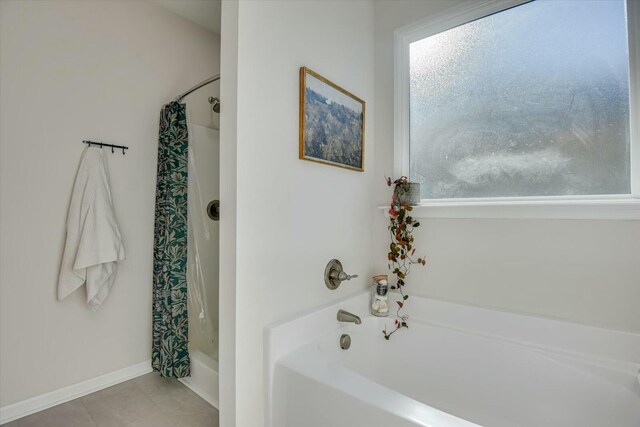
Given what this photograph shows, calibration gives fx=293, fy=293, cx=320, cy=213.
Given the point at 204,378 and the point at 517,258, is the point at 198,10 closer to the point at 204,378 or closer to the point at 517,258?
the point at 204,378

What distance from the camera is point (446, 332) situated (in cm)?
150

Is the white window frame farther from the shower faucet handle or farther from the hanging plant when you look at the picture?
the shower faucet handle

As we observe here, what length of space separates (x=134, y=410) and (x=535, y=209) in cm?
227

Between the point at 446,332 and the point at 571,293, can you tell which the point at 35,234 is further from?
the point at 571,293

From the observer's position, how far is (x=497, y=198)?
59.4 inches

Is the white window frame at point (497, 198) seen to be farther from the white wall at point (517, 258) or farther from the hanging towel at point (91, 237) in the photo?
the hanging towel at point (91, 237)

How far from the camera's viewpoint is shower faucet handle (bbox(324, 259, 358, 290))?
149 centimetres

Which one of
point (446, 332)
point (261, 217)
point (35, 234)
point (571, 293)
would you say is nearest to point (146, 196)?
point (35, 234)

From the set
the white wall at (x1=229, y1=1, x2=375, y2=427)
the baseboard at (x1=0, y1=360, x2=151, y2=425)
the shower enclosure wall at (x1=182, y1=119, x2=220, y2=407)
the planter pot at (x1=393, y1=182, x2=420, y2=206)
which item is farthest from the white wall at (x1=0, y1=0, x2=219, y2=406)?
the planter pot at (x1=393, y1=182, x2=420, y2=206)

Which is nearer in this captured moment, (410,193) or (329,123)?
(329,123)

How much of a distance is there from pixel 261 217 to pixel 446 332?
112cm

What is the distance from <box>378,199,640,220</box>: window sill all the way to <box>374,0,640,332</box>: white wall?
0.03 m

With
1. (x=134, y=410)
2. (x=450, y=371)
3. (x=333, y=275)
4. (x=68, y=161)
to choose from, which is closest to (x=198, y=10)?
(x=68, y=161)

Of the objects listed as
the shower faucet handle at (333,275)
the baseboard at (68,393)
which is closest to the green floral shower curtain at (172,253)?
the baseboard at (68,393)
